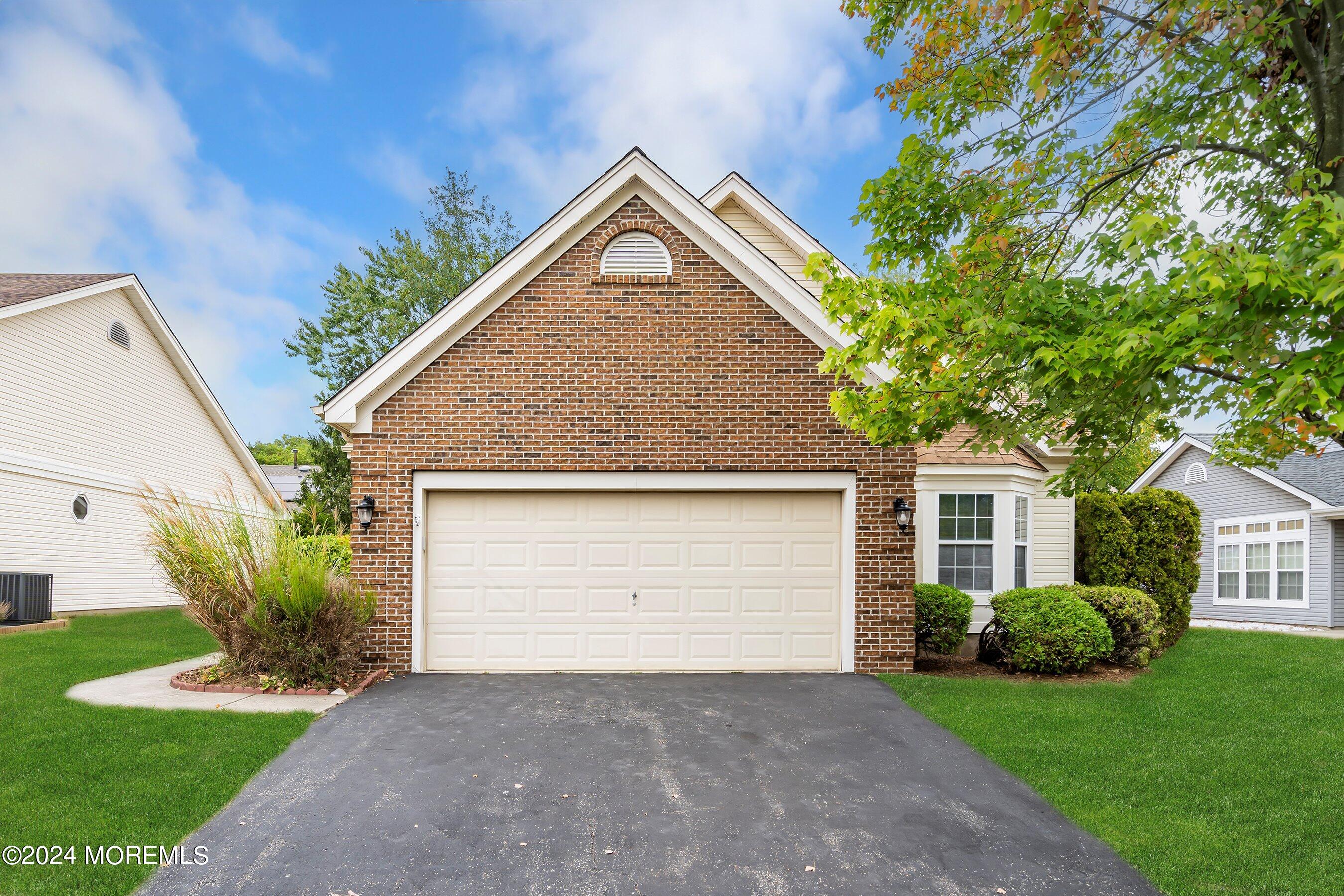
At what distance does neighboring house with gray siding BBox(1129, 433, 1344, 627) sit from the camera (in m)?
17.1

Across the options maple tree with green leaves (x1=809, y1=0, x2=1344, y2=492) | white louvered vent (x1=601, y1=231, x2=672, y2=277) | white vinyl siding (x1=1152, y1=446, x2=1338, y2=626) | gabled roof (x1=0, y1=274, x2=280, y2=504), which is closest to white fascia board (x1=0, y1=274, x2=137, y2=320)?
gabled roof (x1=0, y1=274, x2=280, y2=504)

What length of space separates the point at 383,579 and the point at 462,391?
2489 mm

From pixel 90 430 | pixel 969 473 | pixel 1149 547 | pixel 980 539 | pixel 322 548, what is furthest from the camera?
pixel 90 430

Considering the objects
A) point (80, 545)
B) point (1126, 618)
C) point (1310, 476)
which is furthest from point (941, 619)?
point (80, 545)

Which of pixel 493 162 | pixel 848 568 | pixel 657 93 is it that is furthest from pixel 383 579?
pixel 493 162

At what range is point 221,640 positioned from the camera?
815 cm

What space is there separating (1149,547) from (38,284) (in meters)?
22.9

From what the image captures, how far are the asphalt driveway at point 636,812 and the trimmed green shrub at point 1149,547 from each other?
771cm

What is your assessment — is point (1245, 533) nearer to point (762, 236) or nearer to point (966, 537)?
point (966, 537)

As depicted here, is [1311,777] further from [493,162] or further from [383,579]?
[493,162]

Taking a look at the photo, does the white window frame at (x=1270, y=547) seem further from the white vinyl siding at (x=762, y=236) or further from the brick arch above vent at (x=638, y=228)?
the brick arch above vent at (x=638, y=228)

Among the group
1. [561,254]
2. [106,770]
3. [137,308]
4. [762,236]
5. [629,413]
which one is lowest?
[106,770]

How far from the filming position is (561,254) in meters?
9.12

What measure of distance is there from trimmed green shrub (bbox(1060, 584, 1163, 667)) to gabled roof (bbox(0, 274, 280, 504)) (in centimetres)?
1276
